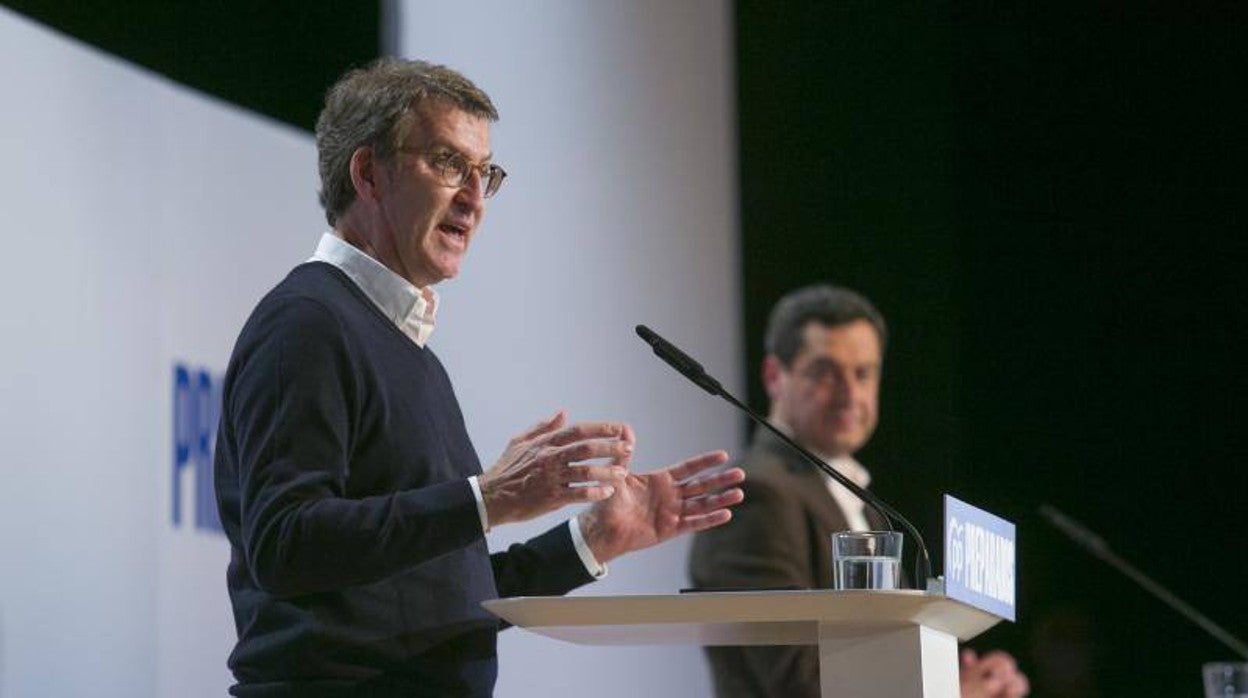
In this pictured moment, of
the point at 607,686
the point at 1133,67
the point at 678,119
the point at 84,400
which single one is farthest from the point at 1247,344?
the point at 84,400

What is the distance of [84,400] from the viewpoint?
3.25 meters

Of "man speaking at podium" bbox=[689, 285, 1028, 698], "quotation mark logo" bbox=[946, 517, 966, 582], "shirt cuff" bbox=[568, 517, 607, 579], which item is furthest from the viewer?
"man speaking at podium" bbox=[689, 285, 1028, 698]

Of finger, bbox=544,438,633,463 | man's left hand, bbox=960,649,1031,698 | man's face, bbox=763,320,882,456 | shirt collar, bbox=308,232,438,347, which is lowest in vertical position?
man's left hand, bbox=960,649,1031,698

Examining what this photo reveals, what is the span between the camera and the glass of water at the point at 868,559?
2174 mm

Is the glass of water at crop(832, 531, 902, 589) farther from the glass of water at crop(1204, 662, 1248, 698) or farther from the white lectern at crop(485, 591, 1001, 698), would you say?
the glass of water at crop(1204, 662, 1248, 698)

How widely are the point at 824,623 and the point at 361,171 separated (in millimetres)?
912

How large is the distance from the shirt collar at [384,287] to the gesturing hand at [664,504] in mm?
336

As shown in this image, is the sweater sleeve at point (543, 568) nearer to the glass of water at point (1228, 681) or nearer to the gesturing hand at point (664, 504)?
the gesturing hand at point (664, 504)

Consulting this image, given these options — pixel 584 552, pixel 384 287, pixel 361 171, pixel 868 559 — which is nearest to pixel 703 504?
pixel 584 552

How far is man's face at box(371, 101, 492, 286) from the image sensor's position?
8.20 ft

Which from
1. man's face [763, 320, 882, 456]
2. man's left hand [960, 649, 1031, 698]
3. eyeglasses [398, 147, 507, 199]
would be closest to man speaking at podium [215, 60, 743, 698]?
eyeglasses [398, 147, 507, 199]

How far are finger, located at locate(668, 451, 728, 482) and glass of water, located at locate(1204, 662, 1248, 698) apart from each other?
42.4 inches

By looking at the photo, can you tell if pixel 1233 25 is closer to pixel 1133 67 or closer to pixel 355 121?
pixel 1133 67

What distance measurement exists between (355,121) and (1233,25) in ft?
11.3
